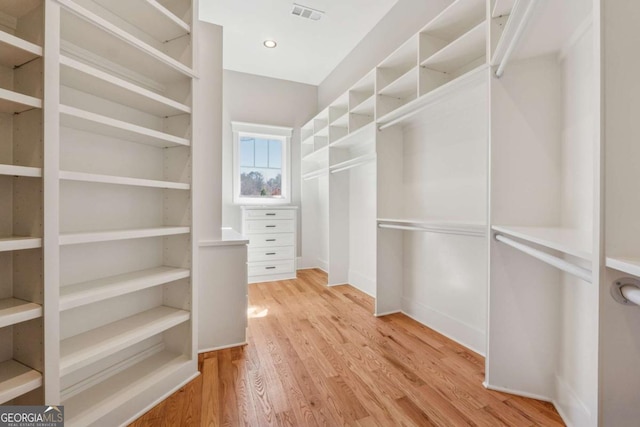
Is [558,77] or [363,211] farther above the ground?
[558,77]

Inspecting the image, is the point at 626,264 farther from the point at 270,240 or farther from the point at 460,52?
the point at 270,240

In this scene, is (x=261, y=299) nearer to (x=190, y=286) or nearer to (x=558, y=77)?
(x=190, y=286)

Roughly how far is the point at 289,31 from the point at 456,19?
197 centimetres

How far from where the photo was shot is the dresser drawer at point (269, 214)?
3.80 meters

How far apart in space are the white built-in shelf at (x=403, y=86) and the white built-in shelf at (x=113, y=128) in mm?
1712

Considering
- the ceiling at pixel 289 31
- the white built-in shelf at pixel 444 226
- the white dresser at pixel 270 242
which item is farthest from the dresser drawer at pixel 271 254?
the ceiling at pixel 289 31

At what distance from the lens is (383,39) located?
2.99 metres

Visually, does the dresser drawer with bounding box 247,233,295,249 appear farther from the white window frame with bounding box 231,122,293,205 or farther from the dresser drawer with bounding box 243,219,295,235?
the white window frame with bounding box 231,122,293,205

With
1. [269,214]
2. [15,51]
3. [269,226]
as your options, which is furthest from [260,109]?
[15,51]

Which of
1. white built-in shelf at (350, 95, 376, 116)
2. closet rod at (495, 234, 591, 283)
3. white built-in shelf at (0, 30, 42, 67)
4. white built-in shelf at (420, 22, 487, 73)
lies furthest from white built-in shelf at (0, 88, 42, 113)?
white built-in shelf at (350, 95, 376, 116)

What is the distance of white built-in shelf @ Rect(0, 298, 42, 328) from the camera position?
937 mm

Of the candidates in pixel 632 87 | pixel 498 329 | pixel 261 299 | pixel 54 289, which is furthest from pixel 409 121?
pixel 54 289

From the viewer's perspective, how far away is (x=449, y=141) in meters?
2.17

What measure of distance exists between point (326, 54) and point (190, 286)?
3409mm
